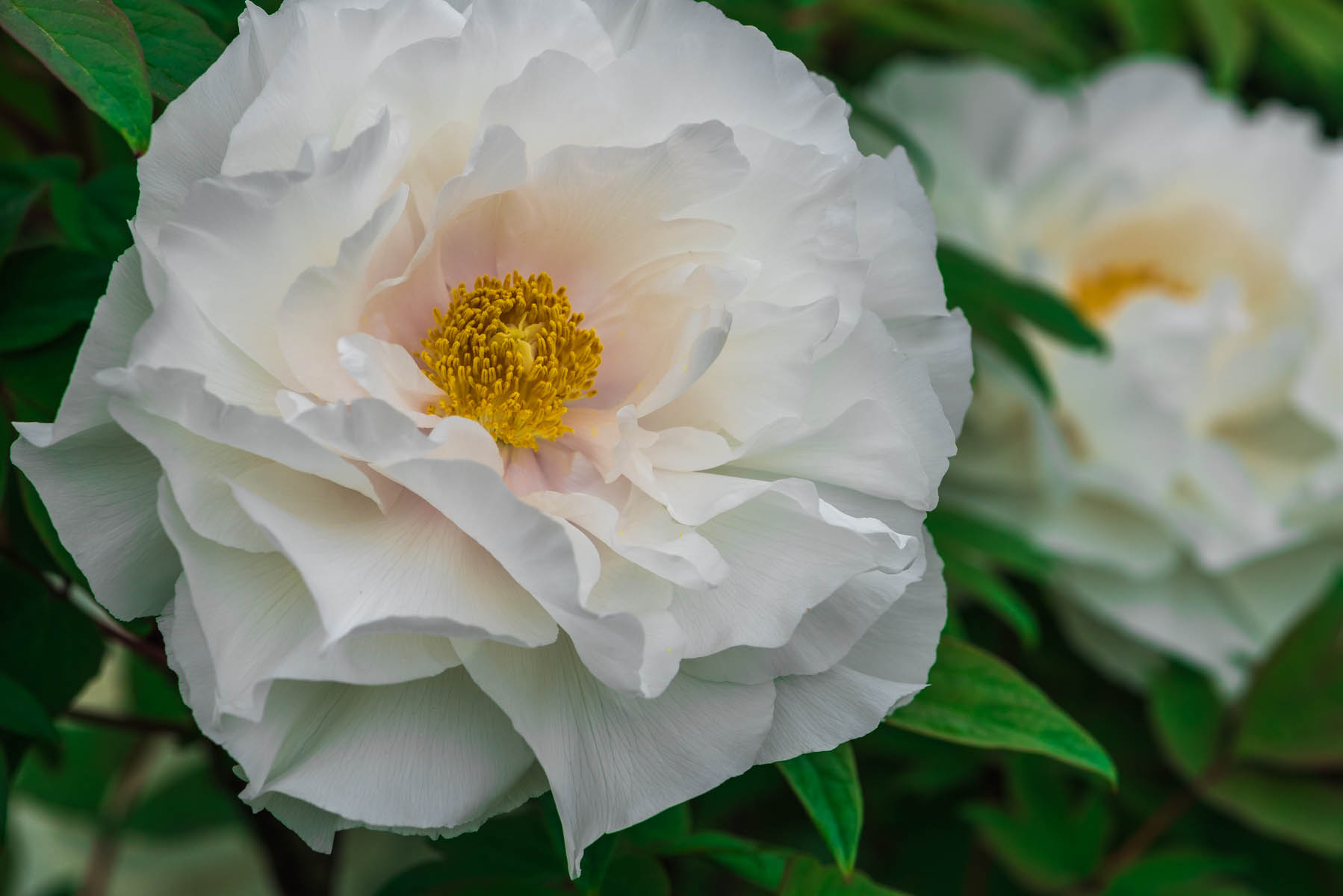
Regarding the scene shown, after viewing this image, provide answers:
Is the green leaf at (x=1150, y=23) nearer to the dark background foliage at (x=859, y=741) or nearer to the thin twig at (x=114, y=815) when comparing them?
the dark background foliage at (x=859, y=741)

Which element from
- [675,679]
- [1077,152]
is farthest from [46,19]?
[1077,152]

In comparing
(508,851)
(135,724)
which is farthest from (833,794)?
(135,724)

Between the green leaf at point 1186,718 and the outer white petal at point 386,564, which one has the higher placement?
the outer white petal at point 386,564

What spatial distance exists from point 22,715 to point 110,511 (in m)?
0.13

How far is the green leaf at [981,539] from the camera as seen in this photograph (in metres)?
0.78

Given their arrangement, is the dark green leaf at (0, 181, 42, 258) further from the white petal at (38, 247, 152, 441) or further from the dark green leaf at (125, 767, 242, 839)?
the dark green leaf at (125, 767, 242, 839)

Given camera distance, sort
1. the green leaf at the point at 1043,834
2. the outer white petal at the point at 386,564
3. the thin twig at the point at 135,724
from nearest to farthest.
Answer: the outer white petal at the point at 386,564 < the thin twig at the point at 135,724 < the green leaf at the point at 1043,834

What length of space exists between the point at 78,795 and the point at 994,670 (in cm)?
95

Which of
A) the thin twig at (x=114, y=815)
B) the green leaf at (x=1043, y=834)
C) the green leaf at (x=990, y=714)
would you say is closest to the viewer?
the green leaf at (x=990, y=714)

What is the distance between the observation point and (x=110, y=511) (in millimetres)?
466

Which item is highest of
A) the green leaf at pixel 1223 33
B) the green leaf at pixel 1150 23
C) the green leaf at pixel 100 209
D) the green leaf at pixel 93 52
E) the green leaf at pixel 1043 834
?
the green leaf at pixel 93 52

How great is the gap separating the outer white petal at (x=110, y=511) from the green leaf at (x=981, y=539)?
469 millimetres

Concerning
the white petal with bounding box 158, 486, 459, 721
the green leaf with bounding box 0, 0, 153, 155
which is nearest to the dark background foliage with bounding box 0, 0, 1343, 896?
the green leaf with bounding box 0, 0, 153, 155

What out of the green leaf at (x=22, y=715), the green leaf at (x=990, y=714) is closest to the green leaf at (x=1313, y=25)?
the green leaf at (x=990, y=714)
